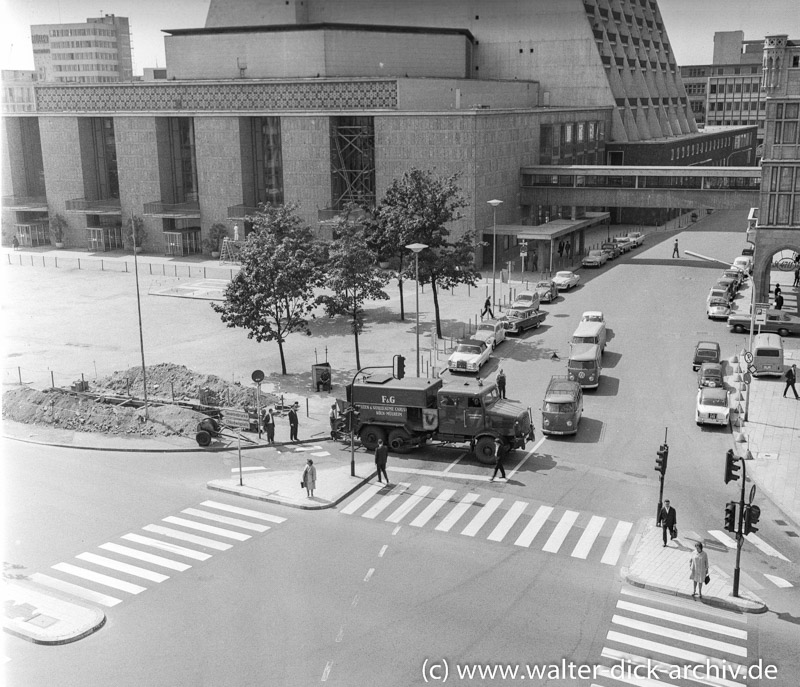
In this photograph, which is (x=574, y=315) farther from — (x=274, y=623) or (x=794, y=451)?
(x=274, y=623)

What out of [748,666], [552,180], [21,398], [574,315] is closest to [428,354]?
[574,315]

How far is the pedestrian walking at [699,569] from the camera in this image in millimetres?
24609

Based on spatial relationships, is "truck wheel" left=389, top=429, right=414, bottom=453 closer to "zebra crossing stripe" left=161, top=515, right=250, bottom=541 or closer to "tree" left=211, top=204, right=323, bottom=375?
"zebra crossing stripe" left=161, top=515, right=250, bottom=541

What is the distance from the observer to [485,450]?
3616cm

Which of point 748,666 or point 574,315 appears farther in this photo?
point 574,315

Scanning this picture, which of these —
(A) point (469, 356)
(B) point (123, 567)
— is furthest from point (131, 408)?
(A) point (469, 356)

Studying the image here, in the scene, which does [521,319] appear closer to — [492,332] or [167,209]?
[492,332]

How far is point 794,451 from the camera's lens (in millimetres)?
37438

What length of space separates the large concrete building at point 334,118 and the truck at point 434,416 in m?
46.4

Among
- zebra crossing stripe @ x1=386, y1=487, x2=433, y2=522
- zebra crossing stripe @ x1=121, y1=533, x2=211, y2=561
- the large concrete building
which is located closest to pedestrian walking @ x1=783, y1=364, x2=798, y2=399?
zebra crossing stripe @ x1=386, y1=487, x2=433, y2=522

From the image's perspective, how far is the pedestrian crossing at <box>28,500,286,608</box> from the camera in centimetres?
2602

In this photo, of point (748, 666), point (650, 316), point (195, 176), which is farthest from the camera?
point (195, 176)

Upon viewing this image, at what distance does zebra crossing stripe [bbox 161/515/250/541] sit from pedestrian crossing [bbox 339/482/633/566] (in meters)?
3.79

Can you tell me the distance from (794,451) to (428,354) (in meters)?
22.2
